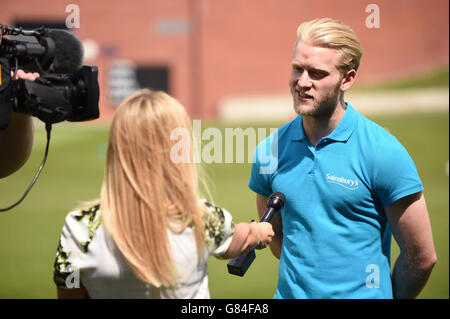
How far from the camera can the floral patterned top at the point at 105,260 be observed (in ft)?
6.36

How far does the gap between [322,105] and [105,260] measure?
1243 millimetres

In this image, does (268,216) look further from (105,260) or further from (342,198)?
(105,260)

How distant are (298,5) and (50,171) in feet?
54.2

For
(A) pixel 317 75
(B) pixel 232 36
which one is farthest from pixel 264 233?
(B) pixel 232 36

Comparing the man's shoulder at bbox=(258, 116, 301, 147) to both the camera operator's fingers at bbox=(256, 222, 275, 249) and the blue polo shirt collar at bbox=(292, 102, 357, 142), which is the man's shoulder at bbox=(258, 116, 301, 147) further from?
the camera operator's fingers at bbox=(256, 222, 275, 249)

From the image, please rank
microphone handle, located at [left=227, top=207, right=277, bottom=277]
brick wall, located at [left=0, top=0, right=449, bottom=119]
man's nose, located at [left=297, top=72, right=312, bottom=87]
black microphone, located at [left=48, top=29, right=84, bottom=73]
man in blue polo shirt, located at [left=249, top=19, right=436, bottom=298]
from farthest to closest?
brick wall, located at [left=0, top=0, right=449, bottom=119] < man's nose, located at [left=297, top=72, right=312, bottom=87] < man in blue polo shirt, located at [left=249, top=19, right=436, bottom=298] < black microphone, located at [left=48, top=29, right=84, bottom=73] < microphone handle, located at [left=227, top=207, right=277, bottom=277]

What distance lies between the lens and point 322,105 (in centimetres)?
248

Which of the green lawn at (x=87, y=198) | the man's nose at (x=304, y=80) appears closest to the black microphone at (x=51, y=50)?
the man's nose at (x=304, y=80)

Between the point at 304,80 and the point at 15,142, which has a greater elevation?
the point at 304,80

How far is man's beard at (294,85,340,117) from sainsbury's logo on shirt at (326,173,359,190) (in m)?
0.31

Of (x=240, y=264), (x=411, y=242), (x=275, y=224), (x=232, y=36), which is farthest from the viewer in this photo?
(x=232, y=36)

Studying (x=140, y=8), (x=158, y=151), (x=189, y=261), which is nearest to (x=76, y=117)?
(x=158, y=151)

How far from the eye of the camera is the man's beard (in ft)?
8.07

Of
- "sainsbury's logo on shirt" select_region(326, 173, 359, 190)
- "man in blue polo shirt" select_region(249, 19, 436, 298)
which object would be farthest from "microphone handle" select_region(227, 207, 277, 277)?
"sainsbury's logo on shirt" select_region(326, 173, 359, 190)
